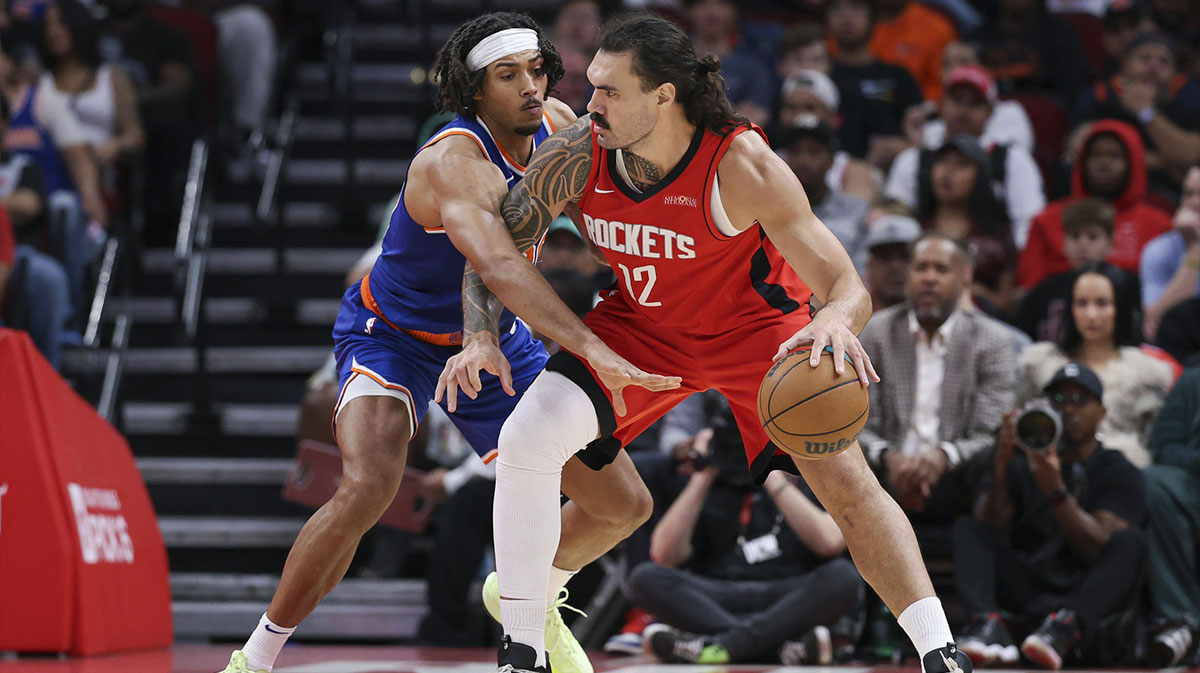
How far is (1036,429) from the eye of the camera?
18.9 feet

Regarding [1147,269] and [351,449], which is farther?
[1147,269]

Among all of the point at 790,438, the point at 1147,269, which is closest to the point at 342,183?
the point at 1147,269

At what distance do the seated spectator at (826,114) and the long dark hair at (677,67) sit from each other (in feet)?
13.4

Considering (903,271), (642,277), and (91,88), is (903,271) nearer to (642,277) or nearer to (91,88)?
(642,277)

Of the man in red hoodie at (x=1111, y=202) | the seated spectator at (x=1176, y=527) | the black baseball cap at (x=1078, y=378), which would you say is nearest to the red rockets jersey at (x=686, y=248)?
A: the black baseball cap at (x=1078, y=378)

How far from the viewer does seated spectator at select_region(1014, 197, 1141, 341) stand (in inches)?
269

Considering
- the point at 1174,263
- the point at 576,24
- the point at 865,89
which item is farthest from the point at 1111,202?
the point at 576,24

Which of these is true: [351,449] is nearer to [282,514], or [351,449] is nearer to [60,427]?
[60,427]

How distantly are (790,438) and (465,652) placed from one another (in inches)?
117

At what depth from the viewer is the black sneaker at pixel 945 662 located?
347cm

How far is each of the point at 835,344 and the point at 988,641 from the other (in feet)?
8.79

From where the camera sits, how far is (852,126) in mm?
8508

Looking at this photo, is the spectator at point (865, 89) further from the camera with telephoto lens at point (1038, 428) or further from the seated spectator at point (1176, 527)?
the camera with telephoto lens at point (1038, 428)

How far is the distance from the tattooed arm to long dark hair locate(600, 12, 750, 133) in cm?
24
